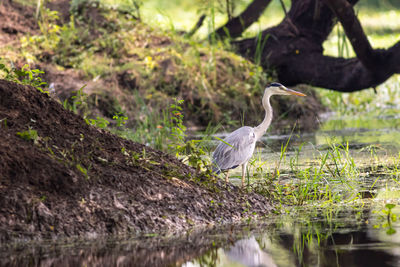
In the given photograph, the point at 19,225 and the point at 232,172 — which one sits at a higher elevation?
the point at 232,172

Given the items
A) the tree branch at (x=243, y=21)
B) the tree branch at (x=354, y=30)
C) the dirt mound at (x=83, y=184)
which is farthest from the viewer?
the tree branch at (x=243, y=21)

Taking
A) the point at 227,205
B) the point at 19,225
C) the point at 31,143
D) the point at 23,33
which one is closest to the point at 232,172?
the point at 227,205

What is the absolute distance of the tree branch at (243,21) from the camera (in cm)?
1465

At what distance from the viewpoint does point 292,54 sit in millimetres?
13758

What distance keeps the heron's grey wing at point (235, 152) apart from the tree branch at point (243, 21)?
7.29 metres

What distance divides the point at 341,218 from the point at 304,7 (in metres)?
8.10

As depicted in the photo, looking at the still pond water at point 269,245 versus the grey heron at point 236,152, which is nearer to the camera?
the still pond water at point 269,245

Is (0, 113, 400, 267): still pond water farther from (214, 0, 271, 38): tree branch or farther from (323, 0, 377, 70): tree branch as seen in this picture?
(214, 0, 271, 38): tree branch

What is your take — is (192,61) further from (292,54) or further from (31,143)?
(31,143)

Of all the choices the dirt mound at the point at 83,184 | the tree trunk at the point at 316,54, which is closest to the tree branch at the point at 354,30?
the tree trunk at the point at 316,54

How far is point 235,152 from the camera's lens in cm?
725

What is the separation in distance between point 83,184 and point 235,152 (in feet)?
7.20

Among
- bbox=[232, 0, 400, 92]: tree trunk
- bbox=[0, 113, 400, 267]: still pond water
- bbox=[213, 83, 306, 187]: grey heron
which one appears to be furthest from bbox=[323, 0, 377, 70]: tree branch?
bbox=[0, 113, 400, 267]: still pond water

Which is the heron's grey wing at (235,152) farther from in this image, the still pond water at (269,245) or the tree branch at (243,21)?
the tree branch at (243,21)
